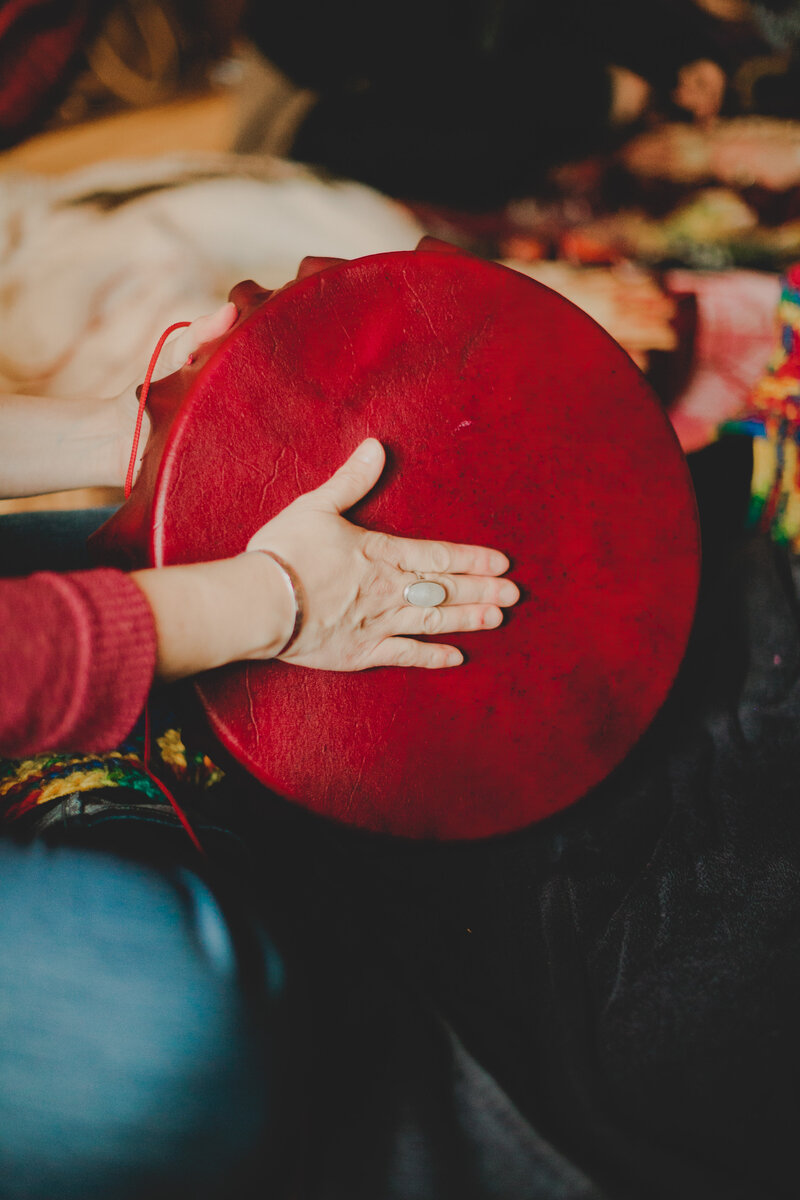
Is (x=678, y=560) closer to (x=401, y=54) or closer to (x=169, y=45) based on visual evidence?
(x=401, y=54)

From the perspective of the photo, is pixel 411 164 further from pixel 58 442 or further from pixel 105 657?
pixel 105 657

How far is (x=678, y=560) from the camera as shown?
82cm

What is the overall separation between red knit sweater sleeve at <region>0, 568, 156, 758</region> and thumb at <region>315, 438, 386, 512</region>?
0.19 m

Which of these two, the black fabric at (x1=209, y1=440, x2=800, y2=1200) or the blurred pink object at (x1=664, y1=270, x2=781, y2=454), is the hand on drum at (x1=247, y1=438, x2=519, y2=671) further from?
the blurred pink object at (x1=664, y1=270, x2=781, y2=454)

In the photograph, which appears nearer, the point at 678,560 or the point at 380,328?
the point at 380,328

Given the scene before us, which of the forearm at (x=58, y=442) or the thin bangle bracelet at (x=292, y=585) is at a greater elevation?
the forearm at (x=58, y=442)

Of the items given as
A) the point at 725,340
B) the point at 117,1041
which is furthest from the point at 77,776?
the point at 725,340

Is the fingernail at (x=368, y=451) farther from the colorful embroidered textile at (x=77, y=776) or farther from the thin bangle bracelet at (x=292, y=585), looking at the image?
the colorful embroidered textile at (x=77, y=776)

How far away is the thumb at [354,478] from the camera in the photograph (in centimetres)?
67

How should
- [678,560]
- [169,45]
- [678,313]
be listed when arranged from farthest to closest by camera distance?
[169,45]
[678,313]
[678,560]

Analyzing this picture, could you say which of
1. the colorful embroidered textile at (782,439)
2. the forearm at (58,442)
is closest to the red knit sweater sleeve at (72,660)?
the forearm at (58,442)

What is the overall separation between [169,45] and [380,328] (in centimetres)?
274

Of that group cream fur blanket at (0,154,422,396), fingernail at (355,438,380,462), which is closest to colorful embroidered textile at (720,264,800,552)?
cream fur blanket at (0,154,422,396)

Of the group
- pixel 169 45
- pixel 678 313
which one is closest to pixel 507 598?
pixel 678 313
